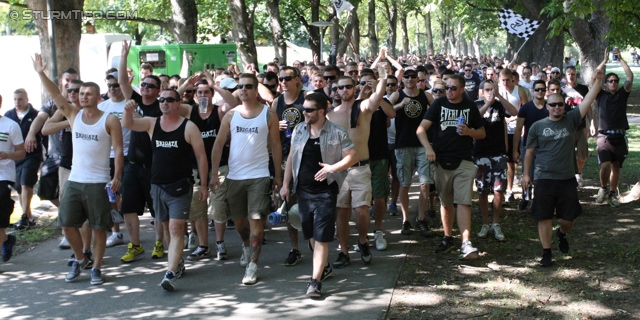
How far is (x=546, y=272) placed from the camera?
24.7 ft

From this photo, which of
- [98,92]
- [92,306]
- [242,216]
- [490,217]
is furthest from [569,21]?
[92,306]

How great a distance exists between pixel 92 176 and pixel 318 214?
7.33 ft

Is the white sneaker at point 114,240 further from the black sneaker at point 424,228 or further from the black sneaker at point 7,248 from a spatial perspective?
the black sneaker at point 424,228

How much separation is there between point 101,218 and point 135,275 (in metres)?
0.69

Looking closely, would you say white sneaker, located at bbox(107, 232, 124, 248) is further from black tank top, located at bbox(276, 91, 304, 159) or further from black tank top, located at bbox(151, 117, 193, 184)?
black tank top, located at bbox(276, 91, 304, 159)

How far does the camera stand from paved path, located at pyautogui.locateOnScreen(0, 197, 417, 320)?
6.48 m

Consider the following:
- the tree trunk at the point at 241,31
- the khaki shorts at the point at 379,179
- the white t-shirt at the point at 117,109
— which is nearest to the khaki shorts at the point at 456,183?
the khaki shorts at the point at 379,179

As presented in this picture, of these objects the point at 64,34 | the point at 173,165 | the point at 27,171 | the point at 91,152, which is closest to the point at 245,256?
the point at 173,165

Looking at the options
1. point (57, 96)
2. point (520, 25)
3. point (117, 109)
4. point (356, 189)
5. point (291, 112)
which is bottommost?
point (356, 189)

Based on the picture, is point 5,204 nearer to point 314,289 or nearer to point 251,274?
point 251,274

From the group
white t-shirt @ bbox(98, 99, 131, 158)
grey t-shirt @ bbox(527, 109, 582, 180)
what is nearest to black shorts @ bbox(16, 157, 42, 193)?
white t-shirt @ bbox(98, 99, 131, 158)

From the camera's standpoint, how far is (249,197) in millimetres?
7531

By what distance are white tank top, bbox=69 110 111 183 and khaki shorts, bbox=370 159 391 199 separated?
115 inches

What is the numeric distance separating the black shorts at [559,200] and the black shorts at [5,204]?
5304 millimetres
